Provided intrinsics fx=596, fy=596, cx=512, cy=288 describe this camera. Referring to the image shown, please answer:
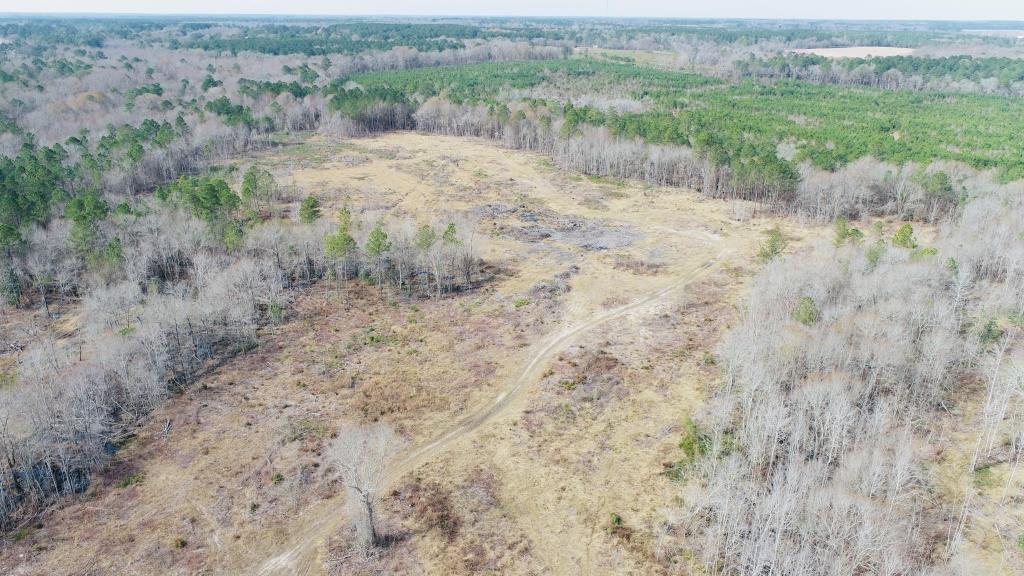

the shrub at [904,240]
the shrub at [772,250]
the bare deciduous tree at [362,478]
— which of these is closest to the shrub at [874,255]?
the shrub at [904,240]

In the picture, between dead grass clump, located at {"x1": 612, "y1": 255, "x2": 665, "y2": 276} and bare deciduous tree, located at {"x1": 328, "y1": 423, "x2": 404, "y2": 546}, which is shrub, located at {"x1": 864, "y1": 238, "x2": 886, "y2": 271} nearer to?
dead grass clump, located at {"x1": 612, "y1": 255, "x2": 665, "y2": 276}

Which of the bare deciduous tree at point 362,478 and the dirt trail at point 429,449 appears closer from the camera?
the bare deciduous tree at point 362,478

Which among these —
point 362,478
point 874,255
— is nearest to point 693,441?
point 362,478

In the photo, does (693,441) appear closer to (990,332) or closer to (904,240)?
(990,332)

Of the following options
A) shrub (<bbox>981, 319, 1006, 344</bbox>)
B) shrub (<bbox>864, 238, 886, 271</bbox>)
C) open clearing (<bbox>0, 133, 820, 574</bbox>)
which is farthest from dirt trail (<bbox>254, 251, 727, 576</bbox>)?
shrub (<bbox>981, 319, 1006, 344</bbox>)

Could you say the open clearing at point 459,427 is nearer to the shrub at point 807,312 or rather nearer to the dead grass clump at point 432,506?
the dead grass clump at point 432,506

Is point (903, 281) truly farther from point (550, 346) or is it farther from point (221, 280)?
point (221, 280)

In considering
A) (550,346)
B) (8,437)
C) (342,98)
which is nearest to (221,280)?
(8,437)
